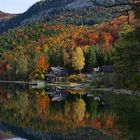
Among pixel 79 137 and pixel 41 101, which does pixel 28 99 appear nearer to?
pixel 41 101

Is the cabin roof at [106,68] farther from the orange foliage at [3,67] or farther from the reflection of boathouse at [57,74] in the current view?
the orange foliage at [3,67]

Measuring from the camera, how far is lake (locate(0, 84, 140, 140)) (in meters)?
39.0

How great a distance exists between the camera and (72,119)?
5416cm

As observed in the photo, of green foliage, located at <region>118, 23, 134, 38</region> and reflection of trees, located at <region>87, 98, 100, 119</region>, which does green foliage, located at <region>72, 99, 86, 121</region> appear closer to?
reflection of trees, located at <region>87, 98, 100, 119</region>

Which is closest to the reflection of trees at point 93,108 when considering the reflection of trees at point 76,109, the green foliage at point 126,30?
the reflection of trees at point 76,109

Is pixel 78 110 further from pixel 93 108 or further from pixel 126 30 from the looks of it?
pixel 126 30

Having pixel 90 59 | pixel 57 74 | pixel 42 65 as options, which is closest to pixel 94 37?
pixel 42 65

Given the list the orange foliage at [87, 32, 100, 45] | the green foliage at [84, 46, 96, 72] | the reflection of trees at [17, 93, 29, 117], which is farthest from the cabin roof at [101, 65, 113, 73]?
the orange foliage at [87, 32, 100, 45]

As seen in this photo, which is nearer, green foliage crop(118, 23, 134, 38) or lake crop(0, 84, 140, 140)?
green foliage crop(118, 23, 134, 38)

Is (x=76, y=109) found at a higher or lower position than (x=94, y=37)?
lower

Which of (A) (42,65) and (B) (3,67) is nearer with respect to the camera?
(A) (42,65)

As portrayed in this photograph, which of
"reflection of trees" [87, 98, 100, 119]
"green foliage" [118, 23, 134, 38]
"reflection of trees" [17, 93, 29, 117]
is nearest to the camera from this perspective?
"green foliage" [118, 23, 134, 38]

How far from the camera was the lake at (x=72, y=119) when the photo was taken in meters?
39.0

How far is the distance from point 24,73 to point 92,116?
91.7 m
